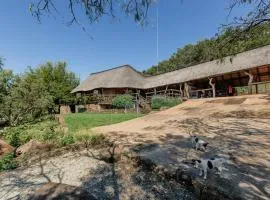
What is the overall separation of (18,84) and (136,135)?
13816mm

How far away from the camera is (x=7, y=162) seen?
752 centimetres

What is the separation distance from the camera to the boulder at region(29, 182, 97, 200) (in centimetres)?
470

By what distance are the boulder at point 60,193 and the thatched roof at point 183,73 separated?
12080mm

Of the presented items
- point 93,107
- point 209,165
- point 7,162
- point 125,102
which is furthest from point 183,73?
point 209,165

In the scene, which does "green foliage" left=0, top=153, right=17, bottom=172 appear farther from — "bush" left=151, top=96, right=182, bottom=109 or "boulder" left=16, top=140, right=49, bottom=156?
"bush" left=151, top=96, right=182, bottom=109

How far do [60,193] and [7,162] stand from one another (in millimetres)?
3758

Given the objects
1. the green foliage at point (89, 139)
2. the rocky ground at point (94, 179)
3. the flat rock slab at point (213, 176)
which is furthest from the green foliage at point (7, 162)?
the flat rock slab at point (213, 176)

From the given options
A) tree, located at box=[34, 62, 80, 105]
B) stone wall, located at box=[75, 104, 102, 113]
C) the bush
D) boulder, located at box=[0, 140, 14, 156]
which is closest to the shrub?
boulder, located at box=[0, 140, 14, 156]

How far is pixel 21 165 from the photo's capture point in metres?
7.25

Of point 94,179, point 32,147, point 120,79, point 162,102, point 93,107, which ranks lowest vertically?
point 94,179

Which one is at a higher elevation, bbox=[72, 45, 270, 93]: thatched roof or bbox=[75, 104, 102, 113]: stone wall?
bbox=[72, 45, 270, 93]: thatched roof

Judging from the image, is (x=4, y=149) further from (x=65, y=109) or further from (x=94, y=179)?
(x=65, y=109)

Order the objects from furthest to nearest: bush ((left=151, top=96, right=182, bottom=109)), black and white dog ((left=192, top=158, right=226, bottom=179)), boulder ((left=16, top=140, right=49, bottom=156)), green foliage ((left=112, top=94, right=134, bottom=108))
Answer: green foliage ((left=112, top=94, right=134, bottom=108)) → bush ((left=151, top=96, right=182, bottom=109)) → boulder ((left=16, top=140, right=49, bottom=156)) → black and white dog ((left=192, top=158, right=226, bottom=179))

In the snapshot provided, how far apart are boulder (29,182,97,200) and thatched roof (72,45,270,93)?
1208 centimetres
